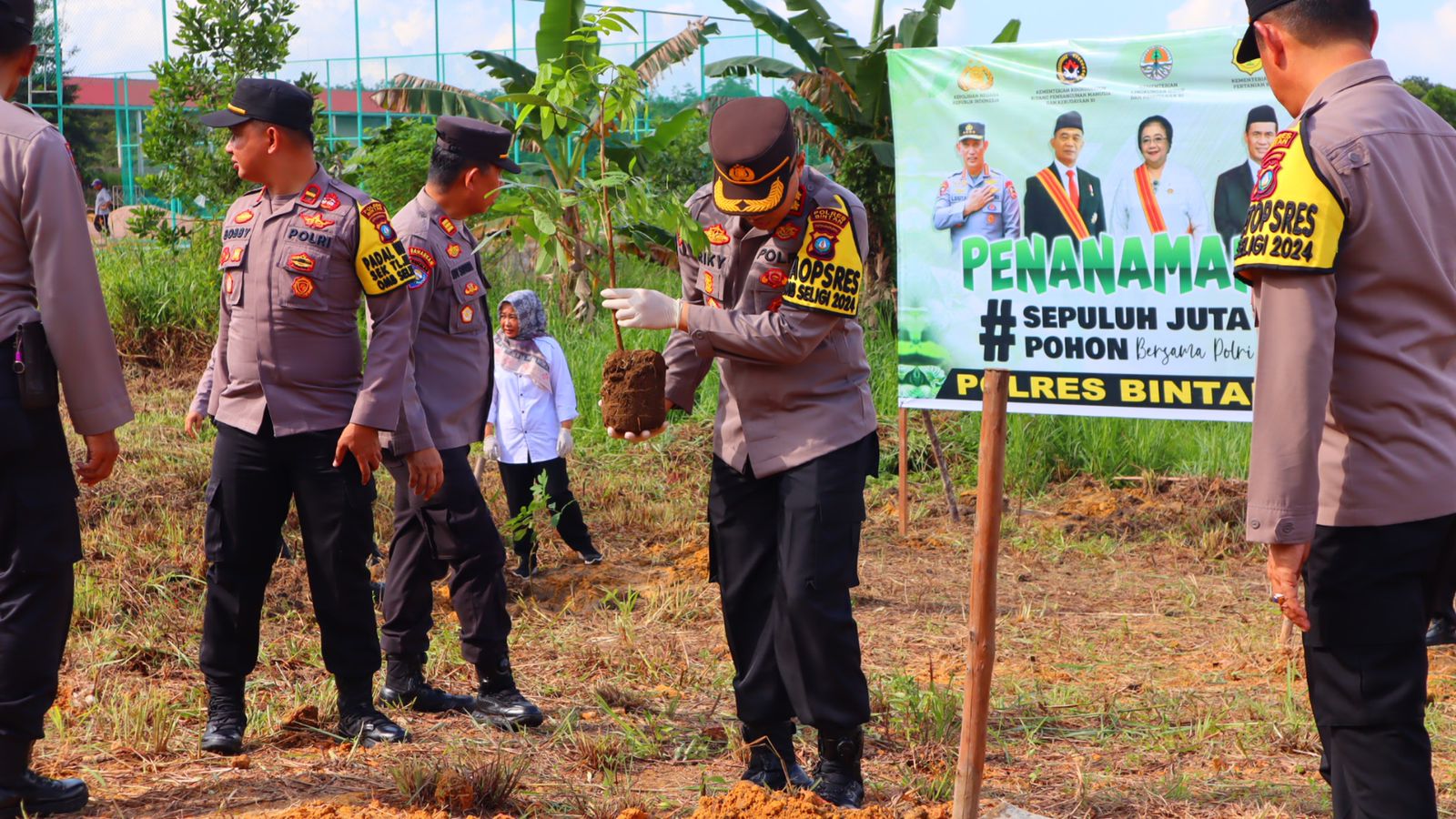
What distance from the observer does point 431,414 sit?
13.7ft

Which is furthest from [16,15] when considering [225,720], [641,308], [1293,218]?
[1293,218]

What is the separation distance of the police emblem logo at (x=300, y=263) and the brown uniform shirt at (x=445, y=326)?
1.55 ft

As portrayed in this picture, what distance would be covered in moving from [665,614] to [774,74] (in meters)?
7.51

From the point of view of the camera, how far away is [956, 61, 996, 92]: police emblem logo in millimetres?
6227

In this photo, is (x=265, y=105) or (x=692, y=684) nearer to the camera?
(x=265, y=105)

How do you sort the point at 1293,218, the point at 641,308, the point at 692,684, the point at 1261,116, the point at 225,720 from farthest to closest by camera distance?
the point at 1261,116 → the point at 692,684 → the point at 225,720 → the point at 641,308 → the point at 1293,218

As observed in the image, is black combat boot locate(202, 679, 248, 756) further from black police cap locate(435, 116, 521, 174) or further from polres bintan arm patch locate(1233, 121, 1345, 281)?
polres bintan arm patch locate(1233, 121, 1345, 281)

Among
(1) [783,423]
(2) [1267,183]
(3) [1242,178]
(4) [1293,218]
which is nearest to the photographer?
(4) [1293,218]

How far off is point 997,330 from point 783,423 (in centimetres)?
308

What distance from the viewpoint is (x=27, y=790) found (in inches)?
125

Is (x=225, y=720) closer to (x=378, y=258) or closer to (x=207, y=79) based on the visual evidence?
(x=378, y=258)

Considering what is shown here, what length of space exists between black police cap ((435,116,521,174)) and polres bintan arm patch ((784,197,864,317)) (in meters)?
1.42

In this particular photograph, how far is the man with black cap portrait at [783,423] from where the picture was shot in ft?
10.6

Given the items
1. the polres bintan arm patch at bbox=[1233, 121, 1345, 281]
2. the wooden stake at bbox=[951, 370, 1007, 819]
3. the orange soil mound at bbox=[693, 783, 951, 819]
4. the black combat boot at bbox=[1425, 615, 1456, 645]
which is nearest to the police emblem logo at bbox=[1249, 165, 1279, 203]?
the polres bintan arm patch at bbox=[1233, 121, 1345, 281]
